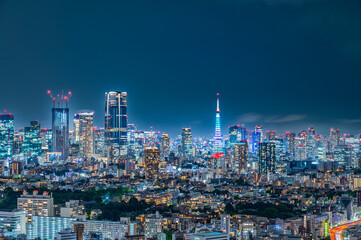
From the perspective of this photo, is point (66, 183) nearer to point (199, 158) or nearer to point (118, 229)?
point (118, 229)

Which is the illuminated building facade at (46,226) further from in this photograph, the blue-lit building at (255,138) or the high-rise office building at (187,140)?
the blue-lit building at (255,138)

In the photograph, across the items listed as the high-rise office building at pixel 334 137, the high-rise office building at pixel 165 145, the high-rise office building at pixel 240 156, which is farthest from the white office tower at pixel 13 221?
the high-rise office building at pixel 334 137

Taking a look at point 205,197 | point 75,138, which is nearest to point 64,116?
point 75,138

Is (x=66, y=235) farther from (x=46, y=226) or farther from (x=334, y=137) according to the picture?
(x=334, y=137)

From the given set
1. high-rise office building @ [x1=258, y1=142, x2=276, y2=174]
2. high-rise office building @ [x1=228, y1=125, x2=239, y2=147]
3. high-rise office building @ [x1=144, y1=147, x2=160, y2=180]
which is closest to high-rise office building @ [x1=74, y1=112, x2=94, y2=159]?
high-rise office building @ [x1=228, y1=125, x2=239, y2=147]

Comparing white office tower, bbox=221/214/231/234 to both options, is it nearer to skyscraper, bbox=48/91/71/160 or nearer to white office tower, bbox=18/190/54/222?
white office tower, bbox=18/190/54/222

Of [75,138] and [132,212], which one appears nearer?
[132,212]
